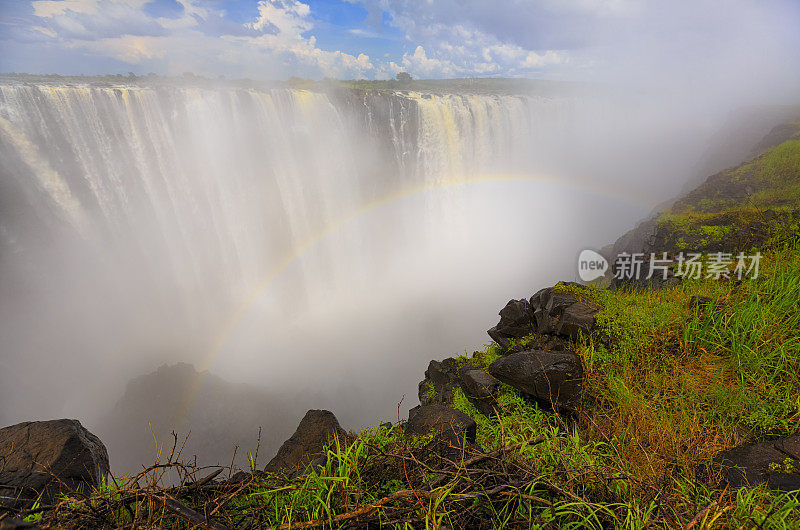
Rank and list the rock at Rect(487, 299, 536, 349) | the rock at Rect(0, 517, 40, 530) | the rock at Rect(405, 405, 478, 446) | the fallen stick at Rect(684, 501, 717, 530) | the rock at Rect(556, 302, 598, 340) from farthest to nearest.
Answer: the rock at Rect(487, 299, 536, 349) → the rock at Rect(556, 302, 598, 340) → the rock at Rect(405, 405, 478, 446) → the fallen stick at Rect(684, 501, 717, 530) → the rock at Rect(0, 517, 40, 530)

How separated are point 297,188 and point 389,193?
6920mm

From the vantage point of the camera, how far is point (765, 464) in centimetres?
216

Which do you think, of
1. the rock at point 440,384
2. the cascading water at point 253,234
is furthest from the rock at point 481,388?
the cascading water at point 253,234

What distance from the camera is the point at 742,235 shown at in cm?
523

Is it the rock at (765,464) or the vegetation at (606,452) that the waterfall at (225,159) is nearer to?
the vegetation at (606,452)

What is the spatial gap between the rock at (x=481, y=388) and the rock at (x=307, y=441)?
58.0 inches

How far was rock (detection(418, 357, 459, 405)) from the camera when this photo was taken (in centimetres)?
434

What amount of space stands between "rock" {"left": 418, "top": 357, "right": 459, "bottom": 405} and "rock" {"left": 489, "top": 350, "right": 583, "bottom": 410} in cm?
108

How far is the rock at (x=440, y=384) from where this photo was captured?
4.34m

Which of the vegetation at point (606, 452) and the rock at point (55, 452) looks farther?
the rock at point (55, 452)

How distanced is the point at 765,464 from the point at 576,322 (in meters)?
1.70

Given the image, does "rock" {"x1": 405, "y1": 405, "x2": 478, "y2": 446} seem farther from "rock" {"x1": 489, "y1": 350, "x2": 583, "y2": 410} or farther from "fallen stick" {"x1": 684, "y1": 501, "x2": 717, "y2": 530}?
"fallen stick" {"x1": 684, "y1": 501, "x2": 717, "y2": 530}

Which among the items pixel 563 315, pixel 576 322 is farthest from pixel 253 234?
pixel 576 322

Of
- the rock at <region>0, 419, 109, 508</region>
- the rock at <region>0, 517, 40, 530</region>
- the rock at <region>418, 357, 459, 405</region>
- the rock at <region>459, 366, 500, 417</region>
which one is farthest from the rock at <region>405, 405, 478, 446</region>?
the rock at <region>0, 419, 109, 508</region>
